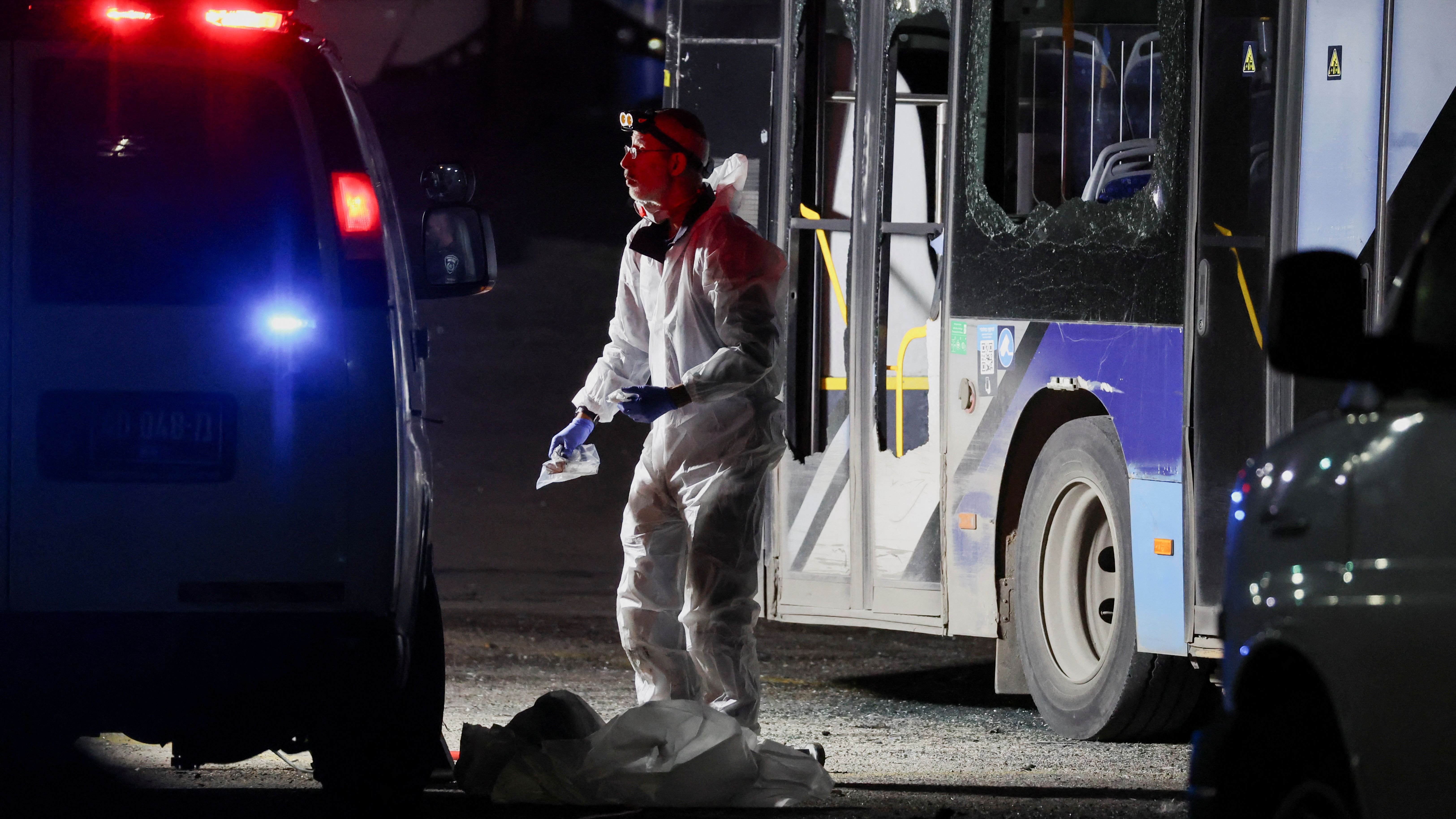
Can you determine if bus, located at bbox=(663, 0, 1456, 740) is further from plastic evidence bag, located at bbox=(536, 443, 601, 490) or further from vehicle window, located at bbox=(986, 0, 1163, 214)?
plastic evidence bag, located at bbox=(536, 443, 601, 490)

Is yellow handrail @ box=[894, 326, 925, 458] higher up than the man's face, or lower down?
lower down

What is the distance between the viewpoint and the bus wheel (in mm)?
6875

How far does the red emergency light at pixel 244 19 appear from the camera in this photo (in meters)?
4.78

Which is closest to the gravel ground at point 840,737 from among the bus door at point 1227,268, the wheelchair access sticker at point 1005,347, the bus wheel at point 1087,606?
the bus wheel at point 1087,606

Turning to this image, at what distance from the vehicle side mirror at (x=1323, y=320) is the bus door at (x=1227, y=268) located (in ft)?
9.97

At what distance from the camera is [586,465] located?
6488mm

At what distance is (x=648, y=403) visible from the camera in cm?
580

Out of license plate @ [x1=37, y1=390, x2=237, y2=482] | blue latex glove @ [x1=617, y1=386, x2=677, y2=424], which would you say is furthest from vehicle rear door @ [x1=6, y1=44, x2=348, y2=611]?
blue latex glove @ [x1=617, y1=386, x2=677, y2=424]

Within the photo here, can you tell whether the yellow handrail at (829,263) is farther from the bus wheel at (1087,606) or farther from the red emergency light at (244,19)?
the red emergency light at (244,19)

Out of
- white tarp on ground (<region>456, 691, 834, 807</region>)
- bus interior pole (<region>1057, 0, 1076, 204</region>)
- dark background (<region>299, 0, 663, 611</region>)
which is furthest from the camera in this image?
dark background (<region>299, 0, 663, 611</region>)

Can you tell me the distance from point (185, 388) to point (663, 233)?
2.04 m

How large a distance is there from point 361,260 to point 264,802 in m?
1.94

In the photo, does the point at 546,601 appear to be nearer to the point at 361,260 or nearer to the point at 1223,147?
the point at 1223,147

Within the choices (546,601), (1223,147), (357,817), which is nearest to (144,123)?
(357,817)
